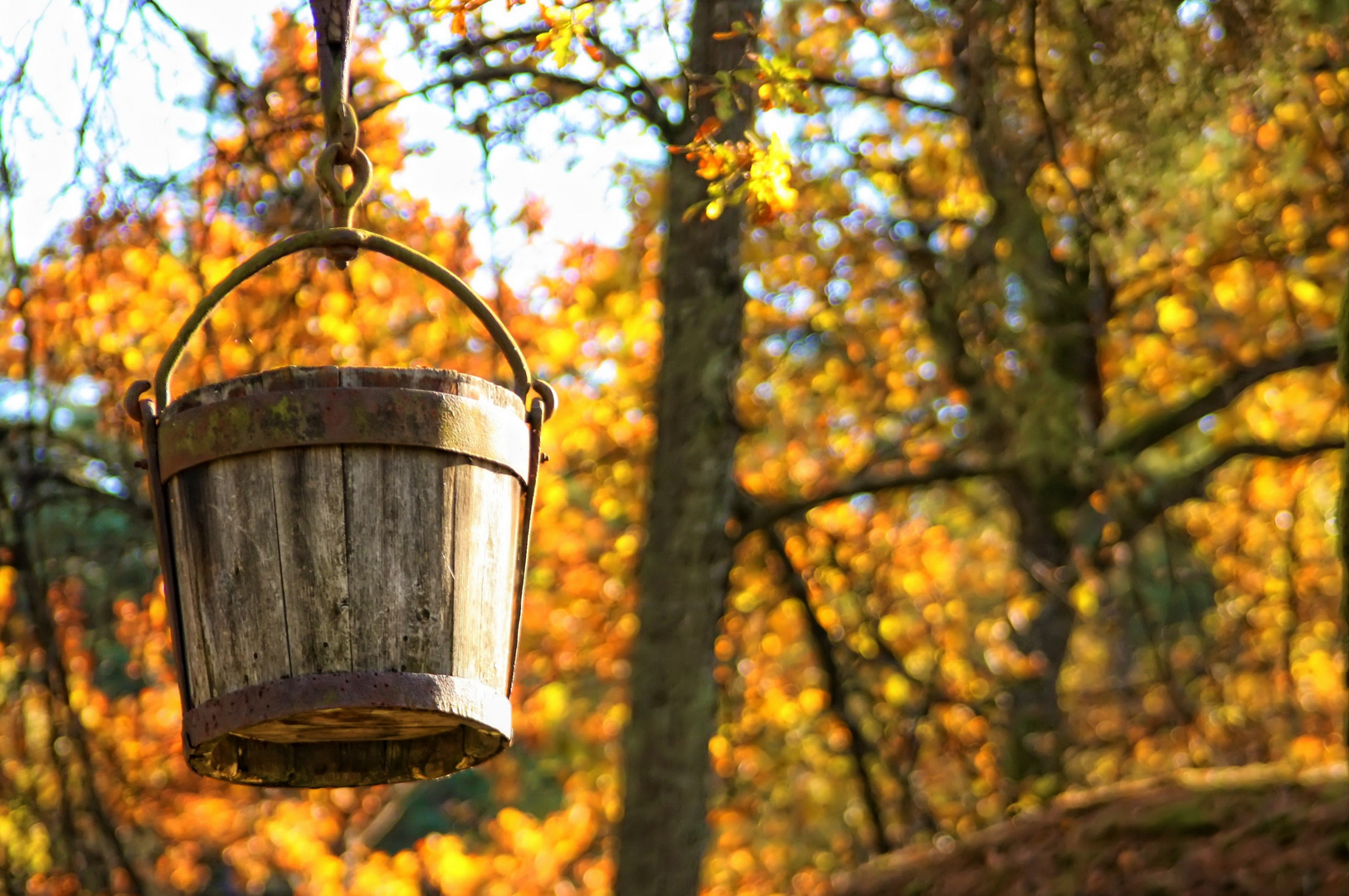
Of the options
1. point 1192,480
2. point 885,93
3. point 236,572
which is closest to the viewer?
point 236,572

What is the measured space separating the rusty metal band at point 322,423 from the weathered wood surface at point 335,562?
0.07ft

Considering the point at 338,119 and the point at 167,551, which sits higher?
the point at 338,119

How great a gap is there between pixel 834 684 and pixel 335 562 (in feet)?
18.8

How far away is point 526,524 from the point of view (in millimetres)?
3098

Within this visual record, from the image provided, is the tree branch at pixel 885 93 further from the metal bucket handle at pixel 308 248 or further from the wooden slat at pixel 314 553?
the wooden slat at pixel 314 553

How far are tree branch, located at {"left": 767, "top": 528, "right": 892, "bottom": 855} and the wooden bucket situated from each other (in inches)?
193

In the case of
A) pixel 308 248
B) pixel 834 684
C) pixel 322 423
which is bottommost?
pixel 834 684

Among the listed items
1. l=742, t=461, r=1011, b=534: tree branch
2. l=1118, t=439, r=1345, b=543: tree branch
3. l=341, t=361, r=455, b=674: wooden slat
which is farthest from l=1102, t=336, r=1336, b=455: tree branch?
l=341, t=361, r=455, b=674: wooden slat

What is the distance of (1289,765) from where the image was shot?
6.47m

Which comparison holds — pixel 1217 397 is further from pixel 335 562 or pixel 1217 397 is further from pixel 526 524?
pixel 335 562

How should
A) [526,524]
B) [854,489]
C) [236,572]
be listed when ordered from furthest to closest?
1. [854,489]
2. [526,524]
3. [236,572]

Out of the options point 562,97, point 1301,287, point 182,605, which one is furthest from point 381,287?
point 182,605

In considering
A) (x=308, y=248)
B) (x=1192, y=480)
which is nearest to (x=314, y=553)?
(x=308, y=248)

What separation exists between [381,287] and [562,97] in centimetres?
504
